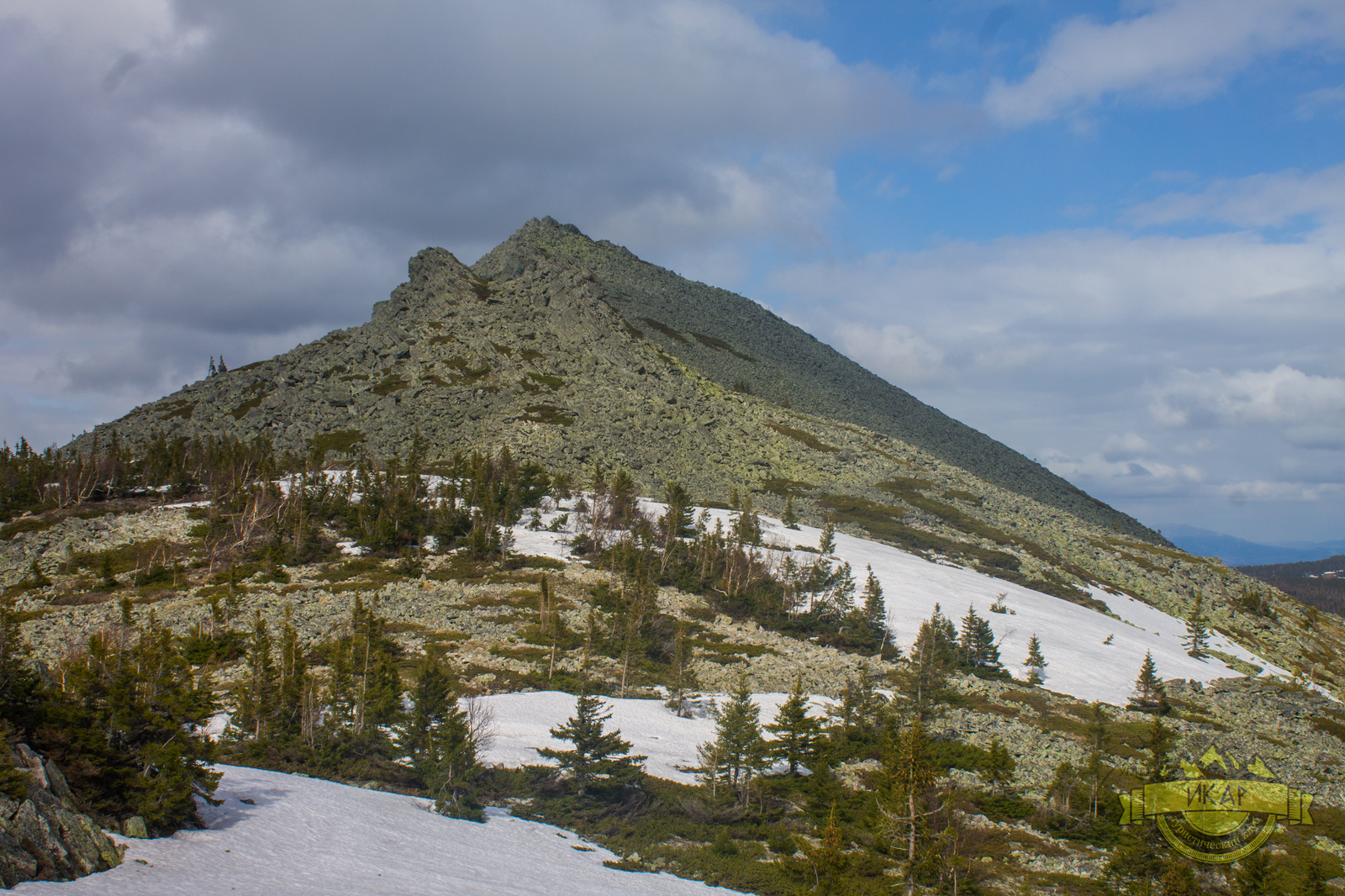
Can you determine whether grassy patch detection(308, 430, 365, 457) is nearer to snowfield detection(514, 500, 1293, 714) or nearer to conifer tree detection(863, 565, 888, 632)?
snowfield detection(514, 500, 1293, 714)

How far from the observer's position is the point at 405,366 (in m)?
138

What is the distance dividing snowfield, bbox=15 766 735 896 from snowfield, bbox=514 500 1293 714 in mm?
47571

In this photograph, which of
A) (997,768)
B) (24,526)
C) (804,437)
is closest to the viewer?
(997,768)

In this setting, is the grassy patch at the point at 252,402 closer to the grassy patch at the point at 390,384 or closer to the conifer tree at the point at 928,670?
the grassy patch at the point at 390,384

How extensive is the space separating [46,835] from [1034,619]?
8093cm

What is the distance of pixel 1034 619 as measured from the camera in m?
76.7

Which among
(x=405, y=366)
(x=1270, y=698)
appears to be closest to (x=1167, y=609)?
(x=1270, y=698)

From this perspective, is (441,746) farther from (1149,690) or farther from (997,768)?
(1149,690)

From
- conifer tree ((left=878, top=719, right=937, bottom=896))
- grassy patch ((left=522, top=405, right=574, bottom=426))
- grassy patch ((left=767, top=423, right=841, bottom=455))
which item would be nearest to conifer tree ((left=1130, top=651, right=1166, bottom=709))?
conifer tree ((left=878, top=719, right=937, bottom=896))

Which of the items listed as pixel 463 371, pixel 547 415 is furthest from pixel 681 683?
pixel 463 371

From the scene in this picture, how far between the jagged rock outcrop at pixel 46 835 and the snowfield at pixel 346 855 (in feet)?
1.33

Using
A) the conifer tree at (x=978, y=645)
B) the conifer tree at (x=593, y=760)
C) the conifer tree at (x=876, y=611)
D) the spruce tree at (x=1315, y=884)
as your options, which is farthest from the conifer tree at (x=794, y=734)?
the conifer tree at (x=978, y=645)

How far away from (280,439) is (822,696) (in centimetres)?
10260

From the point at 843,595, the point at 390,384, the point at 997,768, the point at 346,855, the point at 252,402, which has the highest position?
the point at 390,384
